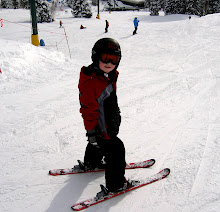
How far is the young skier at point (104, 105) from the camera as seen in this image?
2.21 m

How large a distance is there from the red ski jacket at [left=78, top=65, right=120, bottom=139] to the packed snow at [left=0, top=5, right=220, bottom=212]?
964mm

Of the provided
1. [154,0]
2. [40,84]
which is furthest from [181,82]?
[154,0]

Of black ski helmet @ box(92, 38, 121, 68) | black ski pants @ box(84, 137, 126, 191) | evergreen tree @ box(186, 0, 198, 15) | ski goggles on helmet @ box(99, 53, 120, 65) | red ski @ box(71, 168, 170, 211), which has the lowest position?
red ski @ box(71, 168, 170, 211)

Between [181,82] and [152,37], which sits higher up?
[152,37]

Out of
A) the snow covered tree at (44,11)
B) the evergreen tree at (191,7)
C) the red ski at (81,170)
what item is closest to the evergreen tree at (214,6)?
the evergreen tree at (191,7)

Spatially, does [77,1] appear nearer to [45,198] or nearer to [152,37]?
[152,37]

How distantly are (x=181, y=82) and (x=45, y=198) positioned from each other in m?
5.39

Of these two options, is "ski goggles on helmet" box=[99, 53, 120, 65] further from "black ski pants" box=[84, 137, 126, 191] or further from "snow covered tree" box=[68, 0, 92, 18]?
"snow covered tree" box=[68, 0, 92, 18]

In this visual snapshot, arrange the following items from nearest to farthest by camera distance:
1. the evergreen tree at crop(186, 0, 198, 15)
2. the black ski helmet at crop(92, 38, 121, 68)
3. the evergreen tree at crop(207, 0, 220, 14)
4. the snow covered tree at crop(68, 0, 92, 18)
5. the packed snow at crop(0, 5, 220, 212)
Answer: the black ski helmet at crop(92, 38, 121, 68), the packed snow at crop(0, 5, 220, 212), the snow covered tree at crop(68, 0, 92, 18), the evergreen tree at crop(186, 0, 198, 15), the evergreen tree at crop(207, 0, 220, 14)

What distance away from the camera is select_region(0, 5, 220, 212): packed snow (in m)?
2.54

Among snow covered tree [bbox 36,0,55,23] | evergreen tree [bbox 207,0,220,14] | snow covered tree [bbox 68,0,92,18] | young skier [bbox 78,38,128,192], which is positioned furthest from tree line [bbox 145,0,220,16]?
young skier [bbox 78,38,128,192]

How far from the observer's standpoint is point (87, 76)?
2.23 m

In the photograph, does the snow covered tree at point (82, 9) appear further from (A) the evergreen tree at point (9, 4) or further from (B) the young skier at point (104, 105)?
(B) the young skier at point (104, 105)

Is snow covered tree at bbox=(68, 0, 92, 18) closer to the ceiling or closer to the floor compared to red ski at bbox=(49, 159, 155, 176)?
closer to the ceiling
